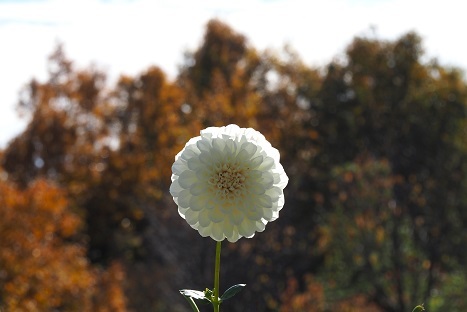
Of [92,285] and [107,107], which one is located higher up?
[107,107]

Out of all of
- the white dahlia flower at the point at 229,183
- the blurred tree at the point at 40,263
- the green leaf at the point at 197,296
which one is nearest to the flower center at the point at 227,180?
the white dahlia flower at the point at 229,183

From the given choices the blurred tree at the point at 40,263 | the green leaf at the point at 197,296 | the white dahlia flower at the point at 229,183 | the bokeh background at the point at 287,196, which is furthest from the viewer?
→ the bokeh background at the point at 287,196

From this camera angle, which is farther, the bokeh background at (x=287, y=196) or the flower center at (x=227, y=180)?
the bokeh background at (x=287, y=196)

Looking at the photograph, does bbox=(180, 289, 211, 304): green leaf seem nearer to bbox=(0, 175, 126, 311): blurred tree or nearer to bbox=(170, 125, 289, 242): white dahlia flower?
bbox=(170, 125, 289, 242): white dahlia flower

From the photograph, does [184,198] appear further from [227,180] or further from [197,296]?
[197,296]

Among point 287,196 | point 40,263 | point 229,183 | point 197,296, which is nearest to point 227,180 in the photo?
point 229,183

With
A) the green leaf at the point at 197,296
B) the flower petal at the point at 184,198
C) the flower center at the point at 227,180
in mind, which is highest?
the flower center at the point at 227,180

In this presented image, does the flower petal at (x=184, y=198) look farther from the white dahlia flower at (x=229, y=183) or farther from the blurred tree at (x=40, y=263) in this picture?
the blurred tree at (x=40, y=263)

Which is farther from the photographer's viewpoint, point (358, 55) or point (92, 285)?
point (358, 55)

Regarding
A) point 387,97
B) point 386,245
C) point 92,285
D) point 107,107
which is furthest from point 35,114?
point 386,245

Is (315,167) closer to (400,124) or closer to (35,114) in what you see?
(400,124)
